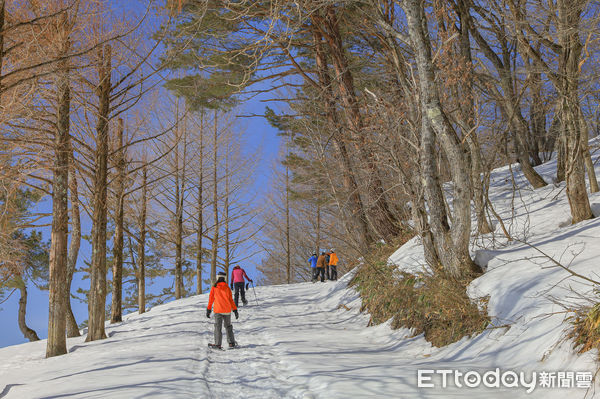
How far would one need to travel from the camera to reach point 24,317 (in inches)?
755

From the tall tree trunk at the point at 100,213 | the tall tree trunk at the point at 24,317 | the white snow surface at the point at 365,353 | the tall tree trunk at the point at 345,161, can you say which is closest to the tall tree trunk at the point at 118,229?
the tall tree trunk at the point at 100,213

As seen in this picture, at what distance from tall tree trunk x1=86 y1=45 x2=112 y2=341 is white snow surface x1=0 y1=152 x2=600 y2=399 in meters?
0.79

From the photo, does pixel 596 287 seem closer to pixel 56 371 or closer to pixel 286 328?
pixel 286 328

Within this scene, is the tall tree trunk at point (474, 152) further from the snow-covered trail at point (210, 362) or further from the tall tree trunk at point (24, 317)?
the tall tree trunk at point (24, 317)

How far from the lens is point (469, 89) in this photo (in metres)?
8.51

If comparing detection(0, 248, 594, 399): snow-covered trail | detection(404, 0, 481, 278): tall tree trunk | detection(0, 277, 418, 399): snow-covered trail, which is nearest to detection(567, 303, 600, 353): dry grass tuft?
detection(0, 248, 594, 399): snow-covered trail

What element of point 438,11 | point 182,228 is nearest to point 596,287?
point 438,11

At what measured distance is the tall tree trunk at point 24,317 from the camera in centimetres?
1889

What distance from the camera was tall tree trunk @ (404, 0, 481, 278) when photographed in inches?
259

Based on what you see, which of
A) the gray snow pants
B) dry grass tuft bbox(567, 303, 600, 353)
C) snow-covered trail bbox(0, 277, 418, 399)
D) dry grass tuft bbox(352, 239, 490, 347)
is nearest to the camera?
dry grass tuft bbox(567, 303, 600, 353)

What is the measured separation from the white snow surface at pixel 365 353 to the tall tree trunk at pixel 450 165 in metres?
0.53

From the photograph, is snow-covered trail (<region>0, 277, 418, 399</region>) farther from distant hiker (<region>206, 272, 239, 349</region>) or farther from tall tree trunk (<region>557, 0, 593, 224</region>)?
tall tree trunk (<region>557, 0, 593, 224</region>)

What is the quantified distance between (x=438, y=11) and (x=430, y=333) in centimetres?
633

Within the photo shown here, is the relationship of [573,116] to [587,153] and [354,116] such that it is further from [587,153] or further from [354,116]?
[354,116]
